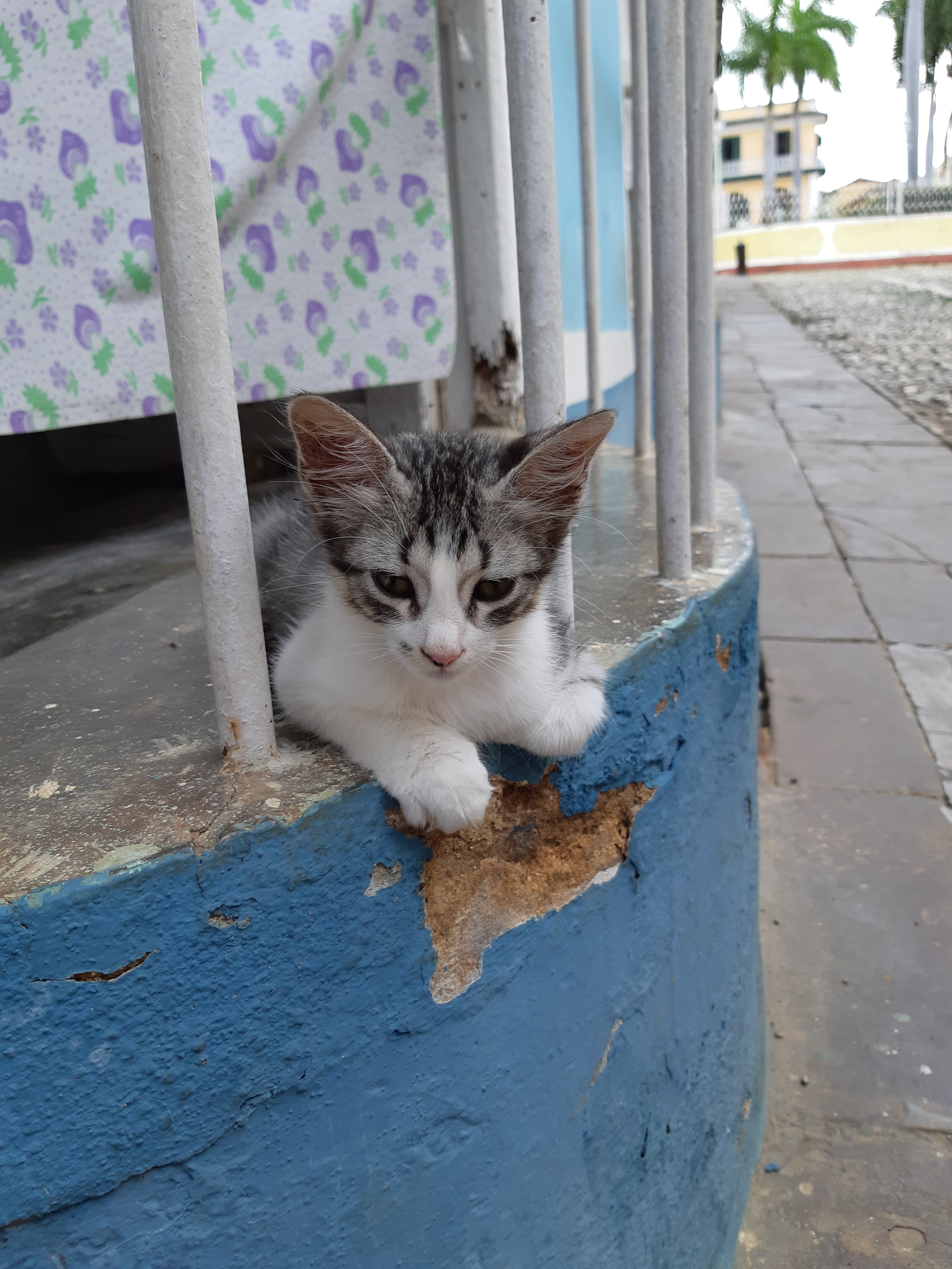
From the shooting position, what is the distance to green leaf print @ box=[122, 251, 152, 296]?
1.94 meters

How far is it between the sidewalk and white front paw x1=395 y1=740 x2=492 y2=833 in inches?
59.5

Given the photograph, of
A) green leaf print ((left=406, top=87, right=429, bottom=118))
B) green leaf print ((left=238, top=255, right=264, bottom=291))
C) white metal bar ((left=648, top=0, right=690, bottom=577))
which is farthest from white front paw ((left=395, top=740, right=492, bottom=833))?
green leaf print ((left=406, top=87, right=429, bottom=118))

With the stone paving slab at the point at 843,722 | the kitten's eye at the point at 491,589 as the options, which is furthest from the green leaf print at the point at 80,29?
the stone paving slab at the point at 843,722

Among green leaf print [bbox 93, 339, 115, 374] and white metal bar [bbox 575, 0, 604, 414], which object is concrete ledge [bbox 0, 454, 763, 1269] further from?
white metal bar [bbox 575, 0, 604, 414]

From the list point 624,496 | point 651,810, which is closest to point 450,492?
point 651,810

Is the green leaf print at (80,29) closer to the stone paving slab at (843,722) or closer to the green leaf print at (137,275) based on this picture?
the green leaf print at (137,275)

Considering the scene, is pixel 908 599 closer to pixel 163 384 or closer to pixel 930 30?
pixel 163 384

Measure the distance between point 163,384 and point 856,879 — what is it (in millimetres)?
2444

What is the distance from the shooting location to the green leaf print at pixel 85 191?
183 centimetres

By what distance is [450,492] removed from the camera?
1.35 metres

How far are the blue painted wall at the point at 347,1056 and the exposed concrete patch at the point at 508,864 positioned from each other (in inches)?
0.9

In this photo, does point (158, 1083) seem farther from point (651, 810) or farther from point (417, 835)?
point (651, 810)

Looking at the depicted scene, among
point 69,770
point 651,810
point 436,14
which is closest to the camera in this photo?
point 69,770

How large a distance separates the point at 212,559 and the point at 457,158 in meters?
2.04
